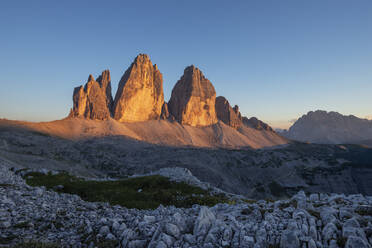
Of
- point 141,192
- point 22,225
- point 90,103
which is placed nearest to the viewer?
point 22,225

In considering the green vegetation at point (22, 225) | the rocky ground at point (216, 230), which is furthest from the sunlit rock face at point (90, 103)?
the rocky ground at point (216, 230)

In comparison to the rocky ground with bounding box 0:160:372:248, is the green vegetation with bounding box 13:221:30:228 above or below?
below

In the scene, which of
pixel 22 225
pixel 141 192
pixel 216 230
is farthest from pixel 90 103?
pixel 216 230

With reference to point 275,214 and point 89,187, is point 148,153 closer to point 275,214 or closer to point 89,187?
point 89,187

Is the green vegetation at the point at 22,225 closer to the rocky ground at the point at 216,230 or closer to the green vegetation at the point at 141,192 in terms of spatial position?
the rocky ground at the point at 216,230

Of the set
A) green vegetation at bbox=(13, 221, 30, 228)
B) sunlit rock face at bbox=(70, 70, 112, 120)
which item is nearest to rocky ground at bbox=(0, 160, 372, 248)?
green vegetation at bbox=(13, 221, 30, 228)

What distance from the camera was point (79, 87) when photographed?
187m

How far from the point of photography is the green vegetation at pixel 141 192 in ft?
60.1

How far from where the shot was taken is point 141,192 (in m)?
21.0

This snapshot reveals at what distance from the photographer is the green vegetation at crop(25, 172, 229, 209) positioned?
1831cm

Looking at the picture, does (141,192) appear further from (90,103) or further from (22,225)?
(90,103)

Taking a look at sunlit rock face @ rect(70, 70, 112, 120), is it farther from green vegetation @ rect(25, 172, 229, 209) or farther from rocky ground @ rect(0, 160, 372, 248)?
rocky ground @ rect(0, 160, 372, 248)

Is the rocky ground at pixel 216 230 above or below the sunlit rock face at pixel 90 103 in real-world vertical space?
below

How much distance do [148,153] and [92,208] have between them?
4668 inches
